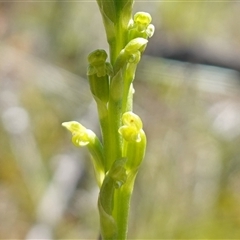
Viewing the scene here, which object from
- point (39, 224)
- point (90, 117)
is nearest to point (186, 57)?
point (90, 117)

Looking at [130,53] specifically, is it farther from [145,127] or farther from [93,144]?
[145,127]

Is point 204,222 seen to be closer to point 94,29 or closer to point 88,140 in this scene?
point 94,29

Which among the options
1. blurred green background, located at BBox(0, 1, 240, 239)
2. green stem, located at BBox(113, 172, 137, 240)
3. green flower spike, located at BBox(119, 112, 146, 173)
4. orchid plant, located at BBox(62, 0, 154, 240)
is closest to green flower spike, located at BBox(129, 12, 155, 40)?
orchid plant, located at BBox(62, 0, 154, 240)

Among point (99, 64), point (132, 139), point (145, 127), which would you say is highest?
point (99, 64)

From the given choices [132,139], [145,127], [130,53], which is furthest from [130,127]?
[145,127]

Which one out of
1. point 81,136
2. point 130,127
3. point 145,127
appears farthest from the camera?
point 145,127

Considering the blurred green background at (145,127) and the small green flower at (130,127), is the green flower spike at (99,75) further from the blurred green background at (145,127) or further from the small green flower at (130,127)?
A: the blurred green background at (145,127)

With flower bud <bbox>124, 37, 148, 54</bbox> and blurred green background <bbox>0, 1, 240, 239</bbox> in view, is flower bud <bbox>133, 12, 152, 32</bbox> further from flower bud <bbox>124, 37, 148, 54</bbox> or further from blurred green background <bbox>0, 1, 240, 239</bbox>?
blurred green background <bbox>0, 1, 240, 239</bbox>

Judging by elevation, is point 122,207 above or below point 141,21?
below
